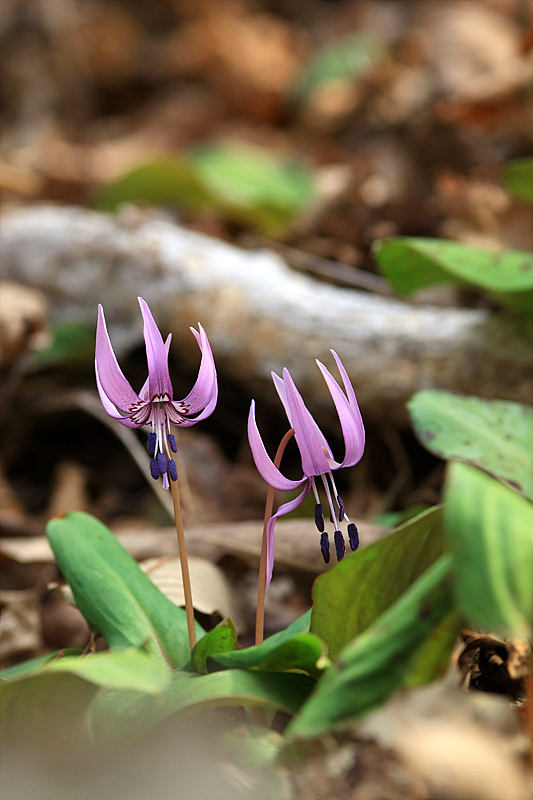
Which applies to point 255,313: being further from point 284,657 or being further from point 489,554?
point 489,554

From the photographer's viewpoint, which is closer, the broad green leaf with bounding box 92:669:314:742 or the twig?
the broad green leaf with bounding box 92:669:314:742

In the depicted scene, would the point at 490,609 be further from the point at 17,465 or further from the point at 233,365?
the point at 17,465

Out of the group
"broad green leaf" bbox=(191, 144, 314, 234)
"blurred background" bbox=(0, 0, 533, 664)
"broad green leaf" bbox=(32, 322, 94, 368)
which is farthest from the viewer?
"broad green leaf" bbox=(191, 144, 314, 234)

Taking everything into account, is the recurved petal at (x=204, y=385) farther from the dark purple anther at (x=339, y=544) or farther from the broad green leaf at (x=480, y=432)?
the broad green leaf at (x=480, y=432)

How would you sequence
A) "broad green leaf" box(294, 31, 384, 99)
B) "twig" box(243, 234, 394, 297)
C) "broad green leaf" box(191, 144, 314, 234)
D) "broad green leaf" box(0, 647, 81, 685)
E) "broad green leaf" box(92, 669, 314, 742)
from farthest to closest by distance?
"broad green leaf" box(294, 31, 384, 99) < "broad green leaf" box(191, 144, 314, 234) < "twig" box(243, 234, 394, 297) < "broad green leaf" box(0, 647, 81, 685) < "broad green leaf" box(92, 669, 314, 742)

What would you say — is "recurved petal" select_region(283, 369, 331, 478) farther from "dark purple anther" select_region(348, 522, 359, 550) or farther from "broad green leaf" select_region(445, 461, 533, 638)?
"broad green leaf" select_region(445, 461, 533, 638)

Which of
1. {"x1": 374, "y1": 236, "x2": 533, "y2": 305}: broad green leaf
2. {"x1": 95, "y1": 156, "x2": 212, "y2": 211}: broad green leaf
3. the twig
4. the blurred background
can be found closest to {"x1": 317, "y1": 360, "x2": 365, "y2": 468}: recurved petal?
the blurred background

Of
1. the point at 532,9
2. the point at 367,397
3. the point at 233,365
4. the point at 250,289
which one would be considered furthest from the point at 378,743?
the point at 532,9

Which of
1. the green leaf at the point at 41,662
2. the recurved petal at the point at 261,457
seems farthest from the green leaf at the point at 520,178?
the green leaf at the point at 41,662
